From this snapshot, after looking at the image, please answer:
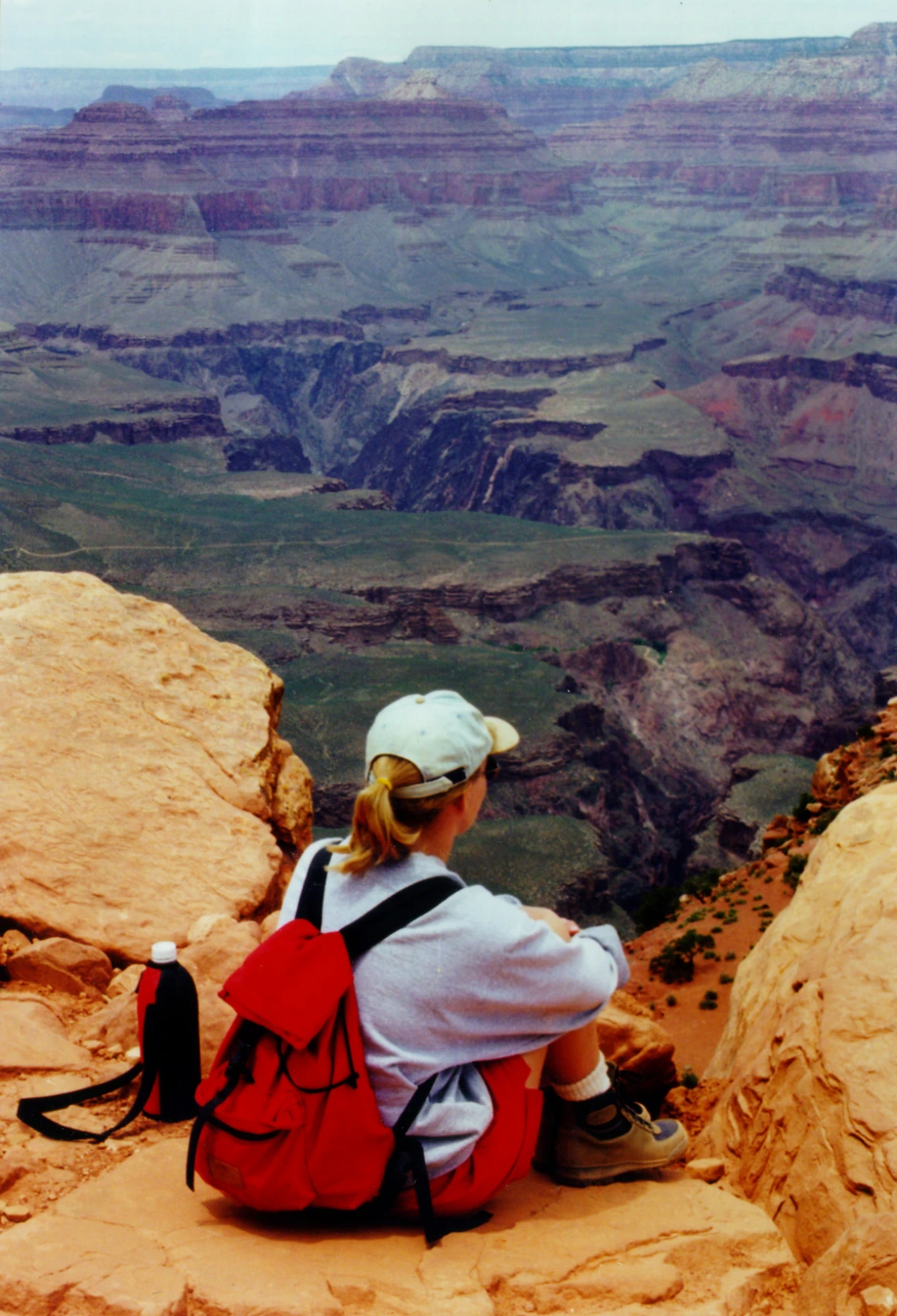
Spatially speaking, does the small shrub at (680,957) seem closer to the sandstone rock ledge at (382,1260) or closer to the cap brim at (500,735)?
the sandstone rock ledge at (382,1260)

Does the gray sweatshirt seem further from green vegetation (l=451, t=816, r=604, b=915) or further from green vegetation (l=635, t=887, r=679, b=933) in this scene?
green vegetation (l=451, t=816, r=604, b=915)

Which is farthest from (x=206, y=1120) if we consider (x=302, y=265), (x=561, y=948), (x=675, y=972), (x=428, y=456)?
(x=302, y=265)

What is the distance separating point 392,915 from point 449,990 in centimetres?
41

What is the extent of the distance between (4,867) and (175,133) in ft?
605

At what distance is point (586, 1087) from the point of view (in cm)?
680

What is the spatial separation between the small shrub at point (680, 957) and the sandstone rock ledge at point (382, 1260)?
57.0ft

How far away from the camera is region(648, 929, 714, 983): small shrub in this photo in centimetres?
2378

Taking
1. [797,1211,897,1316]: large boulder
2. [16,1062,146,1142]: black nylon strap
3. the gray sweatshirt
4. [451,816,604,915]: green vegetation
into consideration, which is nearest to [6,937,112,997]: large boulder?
[16,1062,146,1142]: black nylon strap

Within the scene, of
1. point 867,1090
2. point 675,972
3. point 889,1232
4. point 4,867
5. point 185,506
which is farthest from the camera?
point 185,506

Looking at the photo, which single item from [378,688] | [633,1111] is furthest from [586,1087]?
[378,688]

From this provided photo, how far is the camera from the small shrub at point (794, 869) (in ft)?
79.4

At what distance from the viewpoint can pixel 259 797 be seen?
11.9m

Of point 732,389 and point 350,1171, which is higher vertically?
point 350,1171

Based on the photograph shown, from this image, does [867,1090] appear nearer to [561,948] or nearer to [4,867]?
[561,948]
